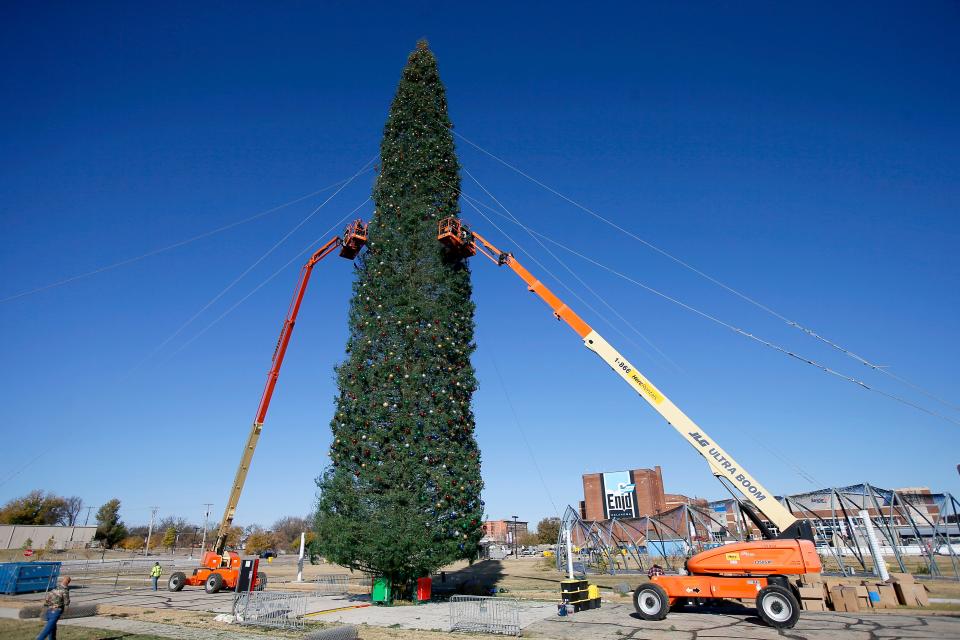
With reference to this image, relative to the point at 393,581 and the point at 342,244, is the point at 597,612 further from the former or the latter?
the point at 342,244

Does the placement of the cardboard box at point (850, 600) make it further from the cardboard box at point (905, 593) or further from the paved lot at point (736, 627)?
the cardboard box at point (905, 593)

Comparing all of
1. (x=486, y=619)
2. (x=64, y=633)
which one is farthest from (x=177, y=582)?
(x=486, y=619)

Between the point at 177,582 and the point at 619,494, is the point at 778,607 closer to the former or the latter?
the point at 177,582

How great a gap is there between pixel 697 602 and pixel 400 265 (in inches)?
675

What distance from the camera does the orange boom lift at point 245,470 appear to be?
24.8 m

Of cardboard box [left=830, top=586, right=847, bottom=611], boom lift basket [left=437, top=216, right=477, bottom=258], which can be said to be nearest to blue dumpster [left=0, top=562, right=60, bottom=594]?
boom lift basket [left=437, top=216, right=477, bottom=258]

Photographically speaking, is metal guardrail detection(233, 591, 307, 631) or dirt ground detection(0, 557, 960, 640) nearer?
dirt ground detection(0, 557, 960, 640)

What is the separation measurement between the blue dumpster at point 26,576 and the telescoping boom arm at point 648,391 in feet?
82.5

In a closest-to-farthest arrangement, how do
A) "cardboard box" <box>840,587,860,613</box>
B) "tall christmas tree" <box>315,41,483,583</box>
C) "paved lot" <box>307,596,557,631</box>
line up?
"paved lot" <box>307,596,557,631</box>, "cardboard box" <box>840,587,860,613</box>, "tall christmas tree" <box>315,41,483,583</box>

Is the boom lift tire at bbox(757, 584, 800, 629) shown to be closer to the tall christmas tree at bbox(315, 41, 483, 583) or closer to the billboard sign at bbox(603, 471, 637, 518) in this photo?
the tall christmas tree at bbox(315, 41, 483, 583)

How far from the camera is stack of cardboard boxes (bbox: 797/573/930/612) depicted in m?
15.5

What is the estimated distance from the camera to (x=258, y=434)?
91.5ft

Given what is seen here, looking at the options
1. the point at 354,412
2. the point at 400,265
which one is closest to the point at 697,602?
the point at 354,412

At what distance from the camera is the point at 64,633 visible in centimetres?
1351
